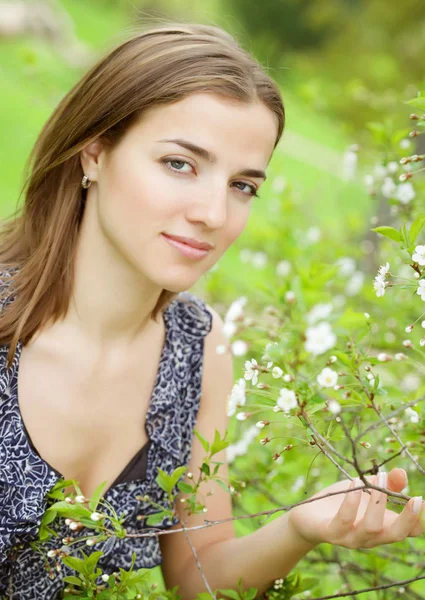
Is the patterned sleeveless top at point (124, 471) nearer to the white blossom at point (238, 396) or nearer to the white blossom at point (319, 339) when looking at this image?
the white blossom at point (238, 396)

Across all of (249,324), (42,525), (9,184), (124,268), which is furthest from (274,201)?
(9,184)

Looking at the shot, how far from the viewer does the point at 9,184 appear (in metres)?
8.52

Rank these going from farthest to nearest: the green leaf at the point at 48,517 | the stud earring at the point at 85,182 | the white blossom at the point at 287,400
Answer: the stud earring at the point at 85,182 < the green leaf at the point at 48,517 < the white blossom at the point at 287,400

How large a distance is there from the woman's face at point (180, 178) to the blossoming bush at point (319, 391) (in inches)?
9.3

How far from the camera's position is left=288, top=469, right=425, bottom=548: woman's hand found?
62.7 inches

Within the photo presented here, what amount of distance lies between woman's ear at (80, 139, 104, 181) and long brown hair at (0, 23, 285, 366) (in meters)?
0.03

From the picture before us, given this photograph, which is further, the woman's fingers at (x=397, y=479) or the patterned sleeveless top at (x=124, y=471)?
the patterned sleeveless top at (x=124, y=471)

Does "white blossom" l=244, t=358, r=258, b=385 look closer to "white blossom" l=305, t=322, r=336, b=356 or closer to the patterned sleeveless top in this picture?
"white blossom" l=305, t=322, r=336, b=356

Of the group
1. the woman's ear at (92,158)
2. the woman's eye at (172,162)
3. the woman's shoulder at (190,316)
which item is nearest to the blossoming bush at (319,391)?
the woman's shoulder at (190,316)

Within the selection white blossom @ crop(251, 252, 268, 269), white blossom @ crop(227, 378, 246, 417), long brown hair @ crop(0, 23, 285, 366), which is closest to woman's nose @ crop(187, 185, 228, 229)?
long brown hair @ crop(0, 23, 285, 366)

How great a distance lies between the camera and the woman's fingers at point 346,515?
1.60m

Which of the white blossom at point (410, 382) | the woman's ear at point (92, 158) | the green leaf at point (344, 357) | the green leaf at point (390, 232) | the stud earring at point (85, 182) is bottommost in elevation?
the green leaf at point (344, 357)

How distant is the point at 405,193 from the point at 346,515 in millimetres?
1019

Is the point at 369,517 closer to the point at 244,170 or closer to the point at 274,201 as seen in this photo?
the point at 244,170
